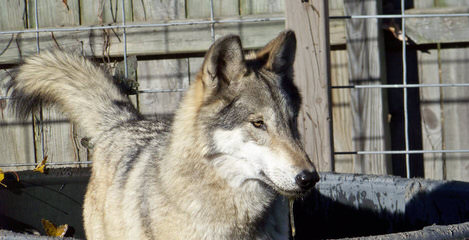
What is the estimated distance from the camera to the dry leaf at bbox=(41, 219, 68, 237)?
385 cm

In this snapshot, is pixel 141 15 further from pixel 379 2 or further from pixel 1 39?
pixel 379 2

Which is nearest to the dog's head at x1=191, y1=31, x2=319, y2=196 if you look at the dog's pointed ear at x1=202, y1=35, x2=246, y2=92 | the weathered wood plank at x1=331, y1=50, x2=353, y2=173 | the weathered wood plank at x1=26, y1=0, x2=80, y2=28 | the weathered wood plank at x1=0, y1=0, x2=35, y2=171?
the dog's pointed ear at x1=202, y1=35, x2=246, y2=92

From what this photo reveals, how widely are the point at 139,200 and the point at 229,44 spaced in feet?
3.16

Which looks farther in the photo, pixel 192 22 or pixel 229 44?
pixel 192 22

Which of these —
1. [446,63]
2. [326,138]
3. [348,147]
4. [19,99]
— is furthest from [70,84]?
[446,63]

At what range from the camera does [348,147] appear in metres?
4.40

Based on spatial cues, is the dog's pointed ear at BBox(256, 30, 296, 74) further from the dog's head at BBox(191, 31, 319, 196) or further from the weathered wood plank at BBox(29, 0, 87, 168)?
the weathered wood plank at BBox(29, 0, 87, 168)

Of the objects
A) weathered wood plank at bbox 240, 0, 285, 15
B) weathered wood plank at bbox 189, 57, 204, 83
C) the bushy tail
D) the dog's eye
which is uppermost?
weathered wood plank at bbox 240, 0, 285, 15

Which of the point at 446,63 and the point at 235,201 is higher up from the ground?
the point at 446,63

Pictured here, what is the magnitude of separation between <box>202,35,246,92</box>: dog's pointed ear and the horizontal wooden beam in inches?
70.5

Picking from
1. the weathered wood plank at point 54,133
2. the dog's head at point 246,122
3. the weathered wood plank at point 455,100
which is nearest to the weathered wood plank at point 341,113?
the weathered wood plank at point 455,100

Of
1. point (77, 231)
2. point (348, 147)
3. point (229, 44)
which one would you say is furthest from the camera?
point (348, 147)

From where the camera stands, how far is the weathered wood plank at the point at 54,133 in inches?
180

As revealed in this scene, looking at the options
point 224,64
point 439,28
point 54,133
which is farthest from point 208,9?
point 224,64
